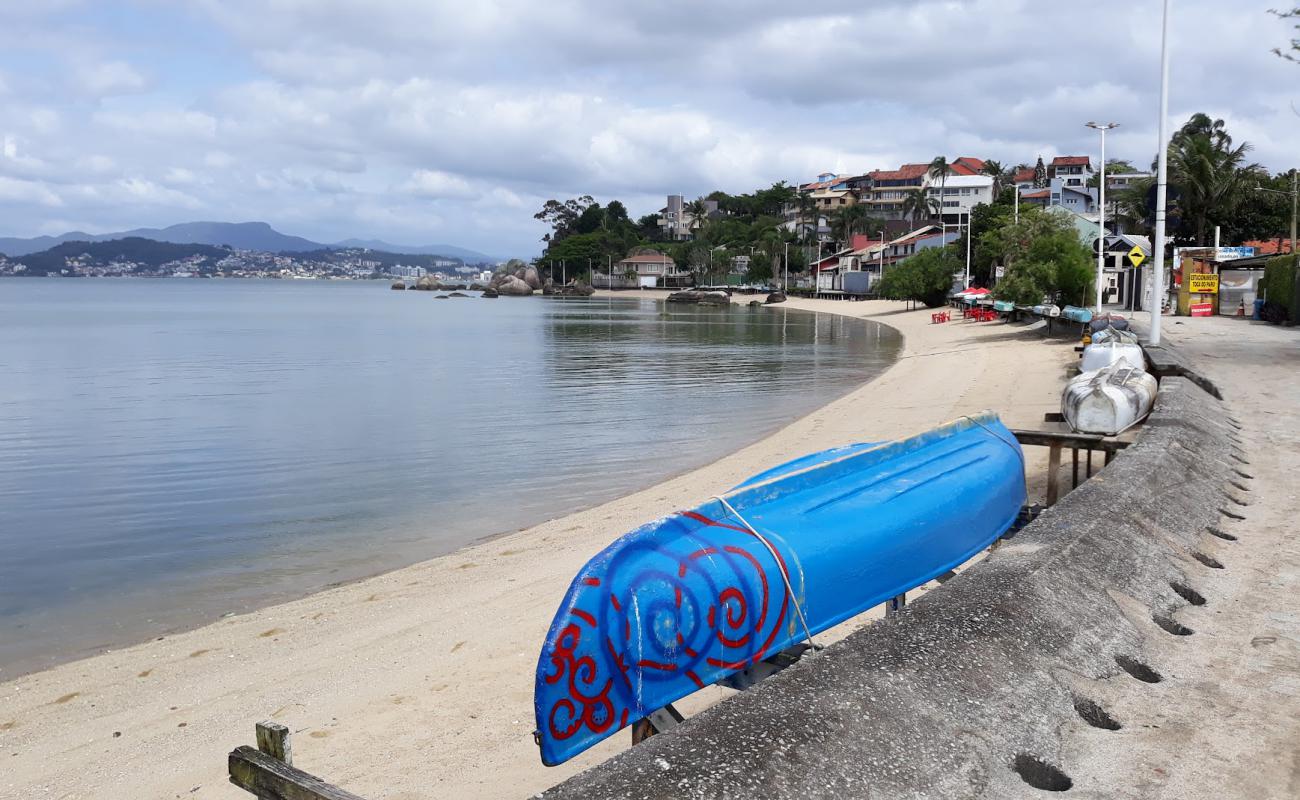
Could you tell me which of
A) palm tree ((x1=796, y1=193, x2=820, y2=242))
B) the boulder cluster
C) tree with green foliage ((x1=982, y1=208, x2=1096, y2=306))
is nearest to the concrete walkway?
tree with green foliage ((x1=982, y1=208, x2=1096, y2=306))

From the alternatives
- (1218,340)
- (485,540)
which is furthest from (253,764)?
(1218,340)

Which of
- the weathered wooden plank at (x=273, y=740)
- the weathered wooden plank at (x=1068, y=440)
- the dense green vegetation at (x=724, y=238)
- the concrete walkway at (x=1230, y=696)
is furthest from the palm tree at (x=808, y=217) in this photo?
the weathered wooden plank at (x=273, y=740)

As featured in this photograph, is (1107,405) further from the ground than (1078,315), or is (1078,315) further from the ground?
(1078,315)

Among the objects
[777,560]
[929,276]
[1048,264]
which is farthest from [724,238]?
[777,560]

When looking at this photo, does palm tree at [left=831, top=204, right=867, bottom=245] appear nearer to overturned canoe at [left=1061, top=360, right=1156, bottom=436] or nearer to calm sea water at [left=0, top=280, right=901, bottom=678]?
calm sea water at [left=0, top=280, right=901, bottom=678]

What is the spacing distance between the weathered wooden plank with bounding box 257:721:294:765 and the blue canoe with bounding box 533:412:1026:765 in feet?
3.59

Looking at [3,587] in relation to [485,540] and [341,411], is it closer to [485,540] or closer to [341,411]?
[485,540]

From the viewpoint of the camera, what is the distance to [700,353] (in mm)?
47875

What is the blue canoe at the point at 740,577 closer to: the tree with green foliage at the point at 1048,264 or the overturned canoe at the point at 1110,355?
the overturned canoe at the point at 1110,355

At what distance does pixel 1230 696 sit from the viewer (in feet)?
14.8

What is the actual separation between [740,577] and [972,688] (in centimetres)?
124

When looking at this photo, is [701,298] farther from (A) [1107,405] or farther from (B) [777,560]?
(B) [777,560]

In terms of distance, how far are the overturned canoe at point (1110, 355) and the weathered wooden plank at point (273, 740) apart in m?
14.6

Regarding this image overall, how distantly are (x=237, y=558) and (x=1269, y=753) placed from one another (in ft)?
39.4
